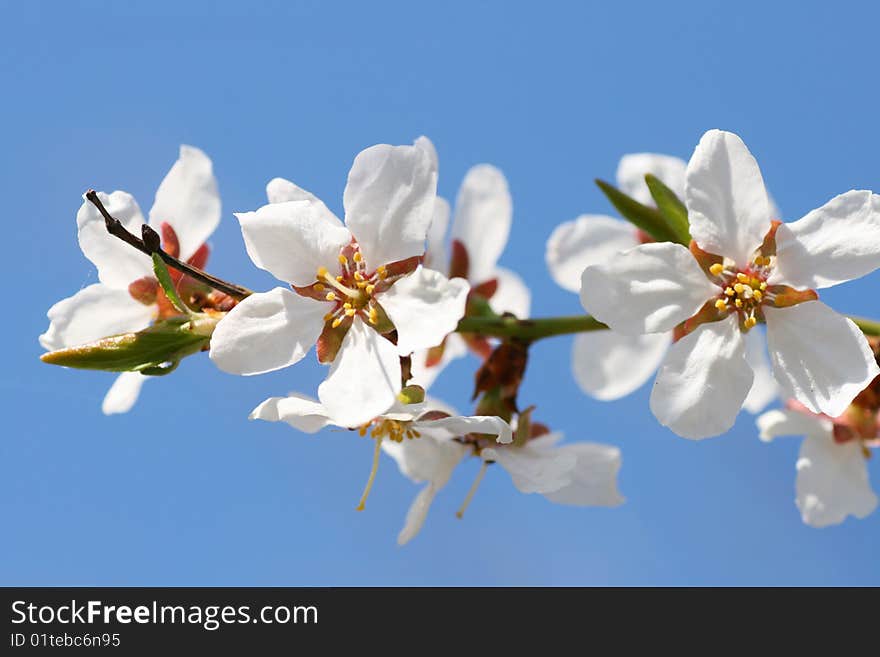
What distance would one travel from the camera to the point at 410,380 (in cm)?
198

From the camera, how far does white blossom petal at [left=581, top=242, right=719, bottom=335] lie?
71.1 inches

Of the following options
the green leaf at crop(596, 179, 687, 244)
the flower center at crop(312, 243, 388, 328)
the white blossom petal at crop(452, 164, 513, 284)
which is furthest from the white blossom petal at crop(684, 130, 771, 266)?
the white blossom petal at crop(452, 164, 513, 284)

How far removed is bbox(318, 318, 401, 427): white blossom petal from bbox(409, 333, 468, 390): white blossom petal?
70cm

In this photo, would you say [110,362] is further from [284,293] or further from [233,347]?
[284,293]

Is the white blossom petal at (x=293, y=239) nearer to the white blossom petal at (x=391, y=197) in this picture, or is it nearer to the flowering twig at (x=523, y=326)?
the white blossom petal at (x=391, y=197)

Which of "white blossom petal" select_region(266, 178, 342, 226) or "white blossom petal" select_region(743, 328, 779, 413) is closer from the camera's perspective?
"white blossom petal" select_region(266, 178, 342, 226)

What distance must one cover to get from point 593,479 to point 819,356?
0.68 meters

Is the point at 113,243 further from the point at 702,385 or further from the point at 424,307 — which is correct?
the point at 702,385

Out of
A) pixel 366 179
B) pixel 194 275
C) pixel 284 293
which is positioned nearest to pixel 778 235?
pixel 366 179

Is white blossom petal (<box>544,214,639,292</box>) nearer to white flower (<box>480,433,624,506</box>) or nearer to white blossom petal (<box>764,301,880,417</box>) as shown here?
white flower (<box>480,433,624,506</box>)

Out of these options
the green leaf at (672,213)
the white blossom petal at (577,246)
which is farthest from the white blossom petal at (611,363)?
the green leaf at (672,213)

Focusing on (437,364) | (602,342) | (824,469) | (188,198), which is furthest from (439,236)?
(824,469)

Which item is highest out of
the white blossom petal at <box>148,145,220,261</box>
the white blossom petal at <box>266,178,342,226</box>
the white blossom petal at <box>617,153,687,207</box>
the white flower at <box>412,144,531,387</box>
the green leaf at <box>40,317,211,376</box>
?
the white blossom petal at <box>617,153,687,207</box>

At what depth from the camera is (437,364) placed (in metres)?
2.75
